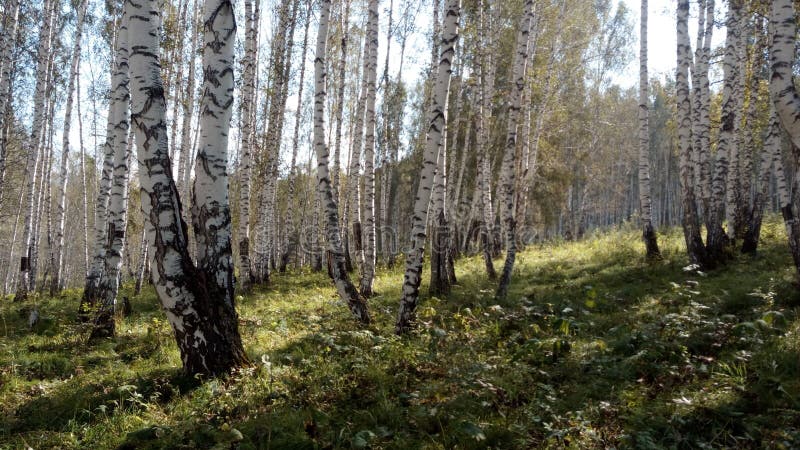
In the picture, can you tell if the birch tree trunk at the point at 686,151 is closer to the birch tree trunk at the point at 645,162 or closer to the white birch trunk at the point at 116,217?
the birch tree trunk at the point at 645,162

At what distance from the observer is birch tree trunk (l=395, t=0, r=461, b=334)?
23.0 feet

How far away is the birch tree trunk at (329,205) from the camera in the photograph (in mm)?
7902

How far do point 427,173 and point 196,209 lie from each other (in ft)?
10.9

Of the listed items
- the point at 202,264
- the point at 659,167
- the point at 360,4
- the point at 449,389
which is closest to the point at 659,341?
the point at 449,389

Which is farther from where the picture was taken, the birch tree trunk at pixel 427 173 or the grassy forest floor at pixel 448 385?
the birch tree trunk at pixel 427 173

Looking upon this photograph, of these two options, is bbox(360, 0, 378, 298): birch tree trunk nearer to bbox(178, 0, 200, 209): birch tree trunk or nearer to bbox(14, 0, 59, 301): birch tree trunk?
bbox(178, 0, 200, 209): birch tree trunk

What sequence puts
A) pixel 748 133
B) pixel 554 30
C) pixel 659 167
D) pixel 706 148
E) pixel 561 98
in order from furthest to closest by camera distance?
pixel 659 167 < pixel 561 98 < pixel 554 30 < pixel 748 133 < pixel 706 148

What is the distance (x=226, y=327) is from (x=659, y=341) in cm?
521

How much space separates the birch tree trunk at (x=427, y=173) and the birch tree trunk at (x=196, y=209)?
2.56m

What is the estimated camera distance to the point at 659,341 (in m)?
5.60

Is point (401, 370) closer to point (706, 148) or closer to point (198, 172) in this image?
point (198, 172)

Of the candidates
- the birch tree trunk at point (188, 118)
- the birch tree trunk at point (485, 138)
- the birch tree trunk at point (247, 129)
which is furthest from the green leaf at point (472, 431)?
the birch tree trunk at point (188, 118)

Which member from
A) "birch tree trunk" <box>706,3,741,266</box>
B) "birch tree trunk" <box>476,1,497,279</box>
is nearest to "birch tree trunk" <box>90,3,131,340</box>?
"birch tree trunk" <box>476,1,497,279</box>

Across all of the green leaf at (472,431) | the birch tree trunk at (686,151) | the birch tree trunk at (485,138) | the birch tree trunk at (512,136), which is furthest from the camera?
the birch tree trunk at (485,138)
